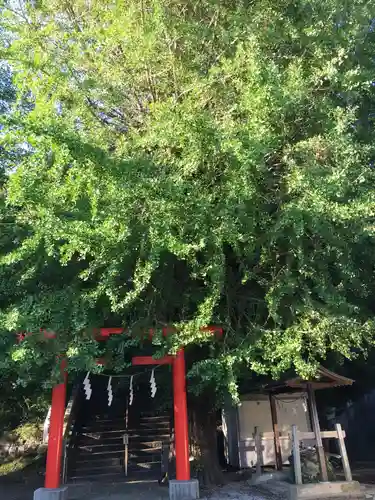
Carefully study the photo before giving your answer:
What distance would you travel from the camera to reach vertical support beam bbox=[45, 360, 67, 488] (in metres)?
8.91

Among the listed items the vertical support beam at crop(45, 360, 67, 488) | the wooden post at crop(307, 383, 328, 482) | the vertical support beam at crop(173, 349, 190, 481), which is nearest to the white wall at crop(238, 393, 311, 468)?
the wooden post at crop(307, 383, 328, 482)

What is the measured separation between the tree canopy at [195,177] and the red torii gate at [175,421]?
1.05 metres

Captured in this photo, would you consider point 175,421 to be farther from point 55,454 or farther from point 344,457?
point 344,457

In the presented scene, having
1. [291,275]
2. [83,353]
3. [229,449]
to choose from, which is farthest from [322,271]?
[229,449]

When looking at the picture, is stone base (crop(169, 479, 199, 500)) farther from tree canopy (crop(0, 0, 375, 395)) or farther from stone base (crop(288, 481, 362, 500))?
tree canopy (crop(0, 0, 375, 395))

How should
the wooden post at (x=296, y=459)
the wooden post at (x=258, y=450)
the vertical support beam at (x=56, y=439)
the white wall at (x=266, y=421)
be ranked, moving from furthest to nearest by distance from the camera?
the white wall at (x=266, y=421) < the wooden post at (x=258, y=450) < the wooden post at (x=296, y=459) < the vertical support beam at (x=56, y=439)

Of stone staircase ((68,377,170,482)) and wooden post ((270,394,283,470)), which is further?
wooden post ((270,394,283,470))

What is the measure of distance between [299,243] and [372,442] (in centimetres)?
1398

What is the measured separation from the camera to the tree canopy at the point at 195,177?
6.27m

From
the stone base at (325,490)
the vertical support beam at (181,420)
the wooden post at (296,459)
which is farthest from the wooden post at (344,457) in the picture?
→ the vertical support beam at (181,420)

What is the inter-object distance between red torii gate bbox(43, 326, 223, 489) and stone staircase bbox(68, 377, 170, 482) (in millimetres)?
2361

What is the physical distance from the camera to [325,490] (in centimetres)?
889

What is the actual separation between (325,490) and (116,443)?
6.05 meters

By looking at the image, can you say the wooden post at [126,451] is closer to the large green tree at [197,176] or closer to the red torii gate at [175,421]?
the red torii gate at [175,421]
